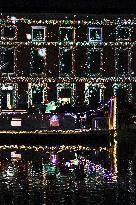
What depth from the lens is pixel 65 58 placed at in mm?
54562

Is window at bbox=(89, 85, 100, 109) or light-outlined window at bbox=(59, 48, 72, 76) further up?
light-outlined window at bbox=(59, 48, 72, 76)

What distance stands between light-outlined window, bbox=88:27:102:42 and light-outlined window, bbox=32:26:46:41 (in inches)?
159

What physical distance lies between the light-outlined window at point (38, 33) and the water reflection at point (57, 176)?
32.4 m

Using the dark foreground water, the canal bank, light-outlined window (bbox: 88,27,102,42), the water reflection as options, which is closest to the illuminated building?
light-outlined window (bbox: 88,27,102,42)

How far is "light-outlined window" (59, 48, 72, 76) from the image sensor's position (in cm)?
5438

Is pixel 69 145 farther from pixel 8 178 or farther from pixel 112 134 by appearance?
pixel 8 178

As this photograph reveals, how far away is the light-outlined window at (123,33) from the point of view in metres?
55.0

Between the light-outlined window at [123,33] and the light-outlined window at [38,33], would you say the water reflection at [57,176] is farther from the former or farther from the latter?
the light-outlined window at [123,33]

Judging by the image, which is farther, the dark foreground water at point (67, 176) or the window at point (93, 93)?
the window at point (93, 93)

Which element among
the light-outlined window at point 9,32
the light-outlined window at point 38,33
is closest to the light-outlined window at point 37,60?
the light-outlined window at point 38,33

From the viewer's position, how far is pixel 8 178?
13.9m

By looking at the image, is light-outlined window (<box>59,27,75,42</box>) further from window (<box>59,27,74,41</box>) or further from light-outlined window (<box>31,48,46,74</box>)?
light-outlined window (<box>31,48,46,74</box>)

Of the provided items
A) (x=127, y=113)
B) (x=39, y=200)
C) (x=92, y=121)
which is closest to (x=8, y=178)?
(x=39, y=200)

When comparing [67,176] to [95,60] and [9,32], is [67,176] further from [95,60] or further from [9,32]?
[95,60]
